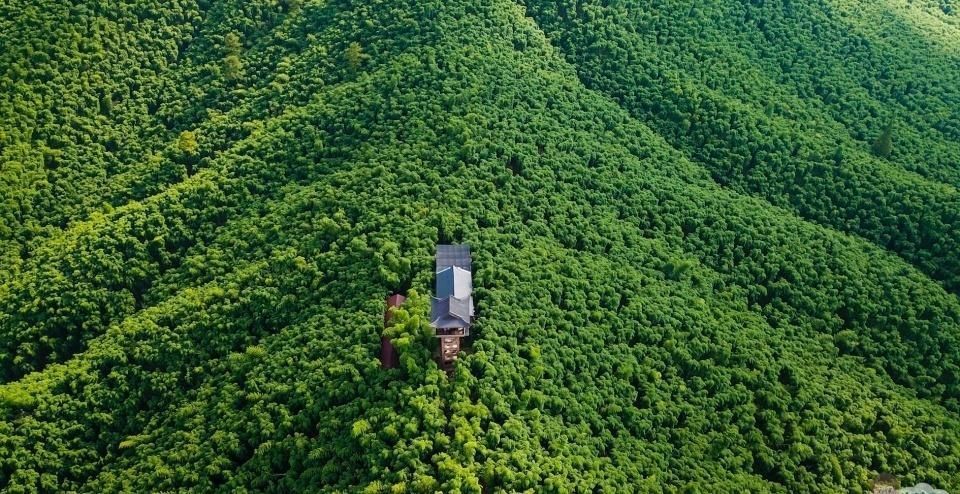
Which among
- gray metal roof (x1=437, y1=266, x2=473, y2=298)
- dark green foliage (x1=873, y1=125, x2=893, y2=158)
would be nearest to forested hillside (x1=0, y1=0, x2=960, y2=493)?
dark green foliage (x1=873, y1=125, x2=893, y2=158)

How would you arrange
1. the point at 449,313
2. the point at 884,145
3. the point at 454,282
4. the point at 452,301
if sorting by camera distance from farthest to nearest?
the point at 884,145, the point at 454,282, the point at 452,301, the point at 449,313

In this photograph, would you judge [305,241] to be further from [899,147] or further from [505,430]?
[899,147]

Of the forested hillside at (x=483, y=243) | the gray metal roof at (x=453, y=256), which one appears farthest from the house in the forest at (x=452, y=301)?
the forested hillside at (x=483, y=243)

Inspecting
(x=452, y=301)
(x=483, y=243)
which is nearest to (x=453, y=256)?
(x=483, y=243)

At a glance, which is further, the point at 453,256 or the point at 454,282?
the point at 453,256

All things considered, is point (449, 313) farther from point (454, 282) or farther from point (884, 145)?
point (884, 145)

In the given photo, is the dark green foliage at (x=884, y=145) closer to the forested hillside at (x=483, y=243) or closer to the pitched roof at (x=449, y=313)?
the forested hillside at (x=483, y=243)

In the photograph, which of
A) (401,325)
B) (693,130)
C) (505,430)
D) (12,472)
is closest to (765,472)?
(505,430)
